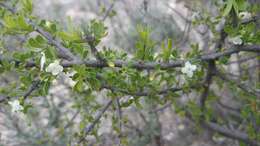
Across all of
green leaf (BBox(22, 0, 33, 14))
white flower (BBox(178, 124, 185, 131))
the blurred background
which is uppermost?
green leaf (BBox(22, 0, 33, 14))

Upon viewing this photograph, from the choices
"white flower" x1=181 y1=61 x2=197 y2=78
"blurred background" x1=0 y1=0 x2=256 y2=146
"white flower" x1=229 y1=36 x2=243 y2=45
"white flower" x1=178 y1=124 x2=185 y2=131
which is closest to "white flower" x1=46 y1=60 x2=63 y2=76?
"white flower" x1=181 y1=61 x2=197 y2=78

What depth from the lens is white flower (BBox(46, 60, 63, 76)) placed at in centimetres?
163

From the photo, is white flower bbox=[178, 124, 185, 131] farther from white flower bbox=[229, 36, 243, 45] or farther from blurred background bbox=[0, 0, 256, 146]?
white flower bbox=[229, 36, 243, 45]

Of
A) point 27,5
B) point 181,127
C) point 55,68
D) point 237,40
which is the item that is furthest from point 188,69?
point 181,127

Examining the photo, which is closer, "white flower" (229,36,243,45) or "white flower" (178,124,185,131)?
"white flower" (229,36,243,45)

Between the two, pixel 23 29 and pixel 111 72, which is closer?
pixel 23 29

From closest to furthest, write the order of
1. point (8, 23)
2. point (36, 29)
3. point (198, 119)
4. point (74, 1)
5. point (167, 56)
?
point (8, 23) → point (36, 29) → point (167, 56) → point (198, 119) → point (74, 1)

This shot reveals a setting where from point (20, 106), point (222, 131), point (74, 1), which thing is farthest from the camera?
point (74, 1)

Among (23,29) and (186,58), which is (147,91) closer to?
(186,58)

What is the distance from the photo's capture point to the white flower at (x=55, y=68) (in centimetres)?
163

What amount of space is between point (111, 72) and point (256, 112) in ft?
4.01

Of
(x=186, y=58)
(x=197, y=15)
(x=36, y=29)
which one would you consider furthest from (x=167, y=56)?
(x=197, y=15)

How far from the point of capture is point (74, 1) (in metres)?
8.74

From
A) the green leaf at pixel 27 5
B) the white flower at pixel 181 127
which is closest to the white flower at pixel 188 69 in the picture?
the green leaf at pixel 27 5
